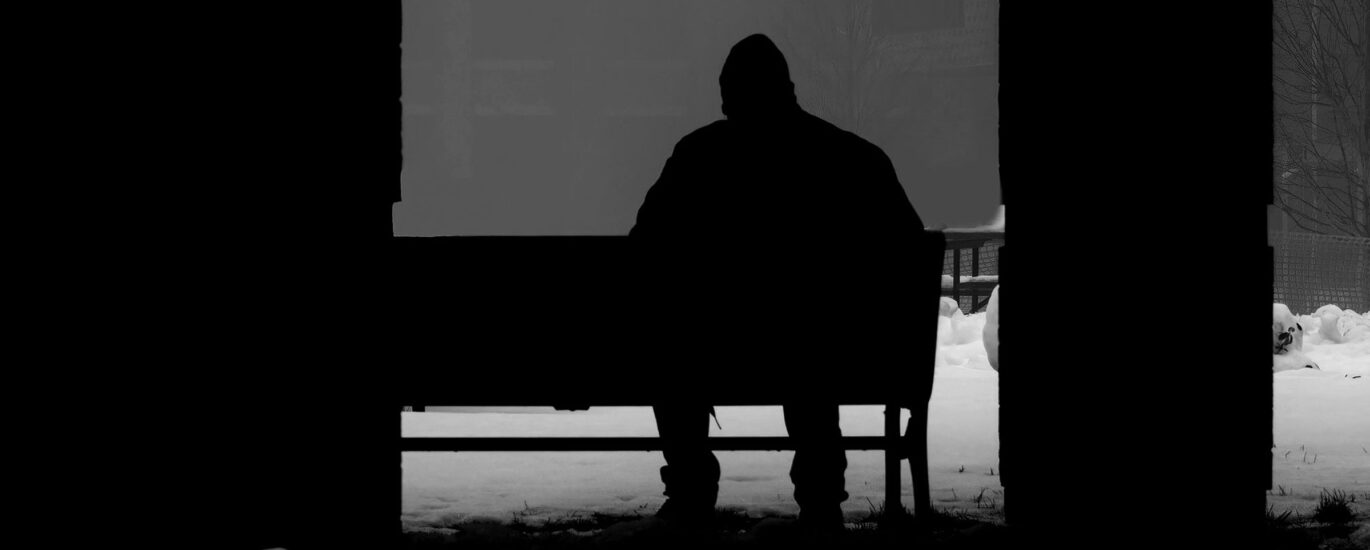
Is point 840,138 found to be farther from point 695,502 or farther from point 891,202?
point 695,502

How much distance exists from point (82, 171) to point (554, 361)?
1247 millimetres

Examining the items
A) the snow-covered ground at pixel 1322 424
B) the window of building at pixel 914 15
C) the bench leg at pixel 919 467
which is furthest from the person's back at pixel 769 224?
the window of building at pixel 914 15

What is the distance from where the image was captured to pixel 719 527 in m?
4.32

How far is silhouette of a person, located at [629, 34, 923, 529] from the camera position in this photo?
3807 millimetres

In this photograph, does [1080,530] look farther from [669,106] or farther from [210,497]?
[669,106]

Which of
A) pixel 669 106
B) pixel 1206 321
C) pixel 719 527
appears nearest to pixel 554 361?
pixel 719 527

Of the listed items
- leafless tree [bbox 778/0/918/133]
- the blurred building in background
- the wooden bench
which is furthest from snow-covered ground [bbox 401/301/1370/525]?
the blurred building in background

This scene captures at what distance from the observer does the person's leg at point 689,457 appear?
389 centimetres

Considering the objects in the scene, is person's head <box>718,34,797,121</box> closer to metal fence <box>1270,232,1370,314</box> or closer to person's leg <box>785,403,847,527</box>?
person's leg <box>785,403,847,527</box>

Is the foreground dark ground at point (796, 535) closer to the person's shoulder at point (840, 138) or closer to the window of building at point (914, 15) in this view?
the person's shoulder at point (840, 138)

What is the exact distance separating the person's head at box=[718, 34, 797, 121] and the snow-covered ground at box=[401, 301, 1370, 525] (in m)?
1.42

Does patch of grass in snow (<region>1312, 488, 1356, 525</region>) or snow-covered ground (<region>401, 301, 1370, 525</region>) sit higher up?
patch of grass in snow (<region>1312, 488, 1356, 525</region>)

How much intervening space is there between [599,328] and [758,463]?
8.52ft

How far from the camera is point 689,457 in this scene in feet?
13.0
